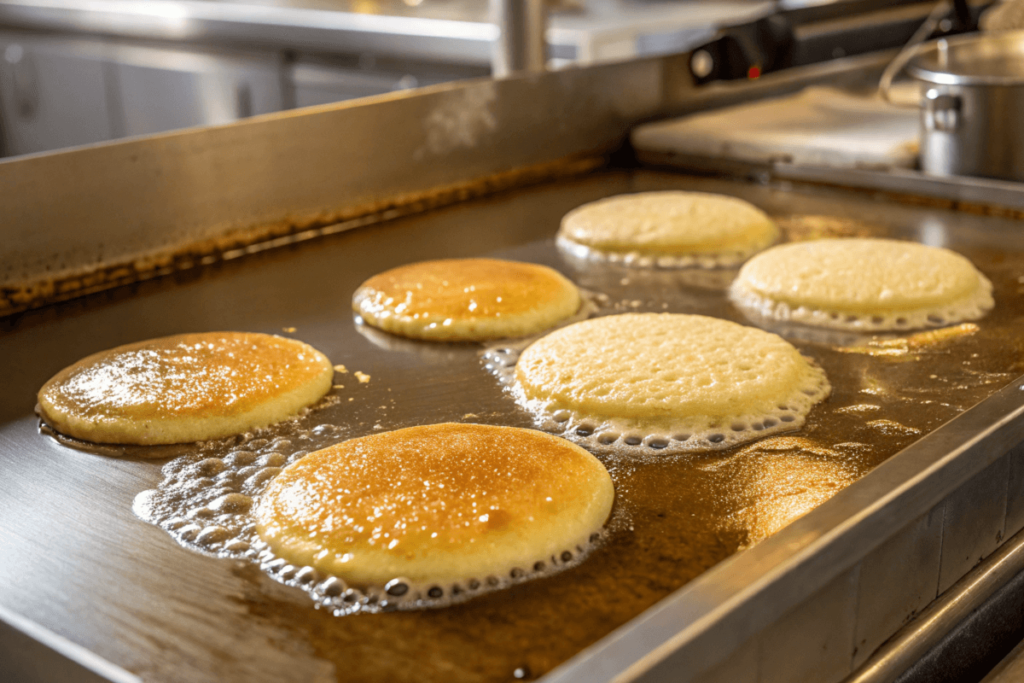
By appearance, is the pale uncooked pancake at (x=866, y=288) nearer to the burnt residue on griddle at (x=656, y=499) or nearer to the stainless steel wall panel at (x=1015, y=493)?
the burnt residue on griddle at (x=656, y=499)

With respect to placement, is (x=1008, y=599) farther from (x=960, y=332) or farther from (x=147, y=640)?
(x=147, y=640)

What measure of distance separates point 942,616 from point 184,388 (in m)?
0.84

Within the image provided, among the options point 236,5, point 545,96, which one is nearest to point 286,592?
point 545,96

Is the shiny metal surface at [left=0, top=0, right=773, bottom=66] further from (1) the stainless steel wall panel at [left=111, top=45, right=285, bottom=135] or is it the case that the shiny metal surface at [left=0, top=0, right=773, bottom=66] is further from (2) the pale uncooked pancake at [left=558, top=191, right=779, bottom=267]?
(2) the pale uncooked pancake at [left=558, top=191, right=779, bottom=267]

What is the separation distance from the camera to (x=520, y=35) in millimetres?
2152

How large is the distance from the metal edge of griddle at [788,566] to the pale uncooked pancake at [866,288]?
454 millimetres

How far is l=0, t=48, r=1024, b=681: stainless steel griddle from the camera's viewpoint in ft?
2.43

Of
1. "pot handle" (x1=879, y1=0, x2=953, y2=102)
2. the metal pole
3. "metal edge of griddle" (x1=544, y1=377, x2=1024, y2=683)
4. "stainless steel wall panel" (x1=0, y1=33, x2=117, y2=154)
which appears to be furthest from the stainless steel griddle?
"stainless steel wall panel" (x1=0, y1=33, x2=117, y2=154)

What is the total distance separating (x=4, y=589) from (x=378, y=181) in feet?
3.87

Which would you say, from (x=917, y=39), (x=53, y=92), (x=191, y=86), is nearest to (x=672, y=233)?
(x=917, y=39)

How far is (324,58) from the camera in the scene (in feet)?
11.0

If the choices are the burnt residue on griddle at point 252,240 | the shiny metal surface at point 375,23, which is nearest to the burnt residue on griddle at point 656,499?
the burnt residue on griddle at point 252,240

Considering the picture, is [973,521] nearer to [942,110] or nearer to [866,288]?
[866,288]

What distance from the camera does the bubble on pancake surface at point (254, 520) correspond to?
2.74ft
